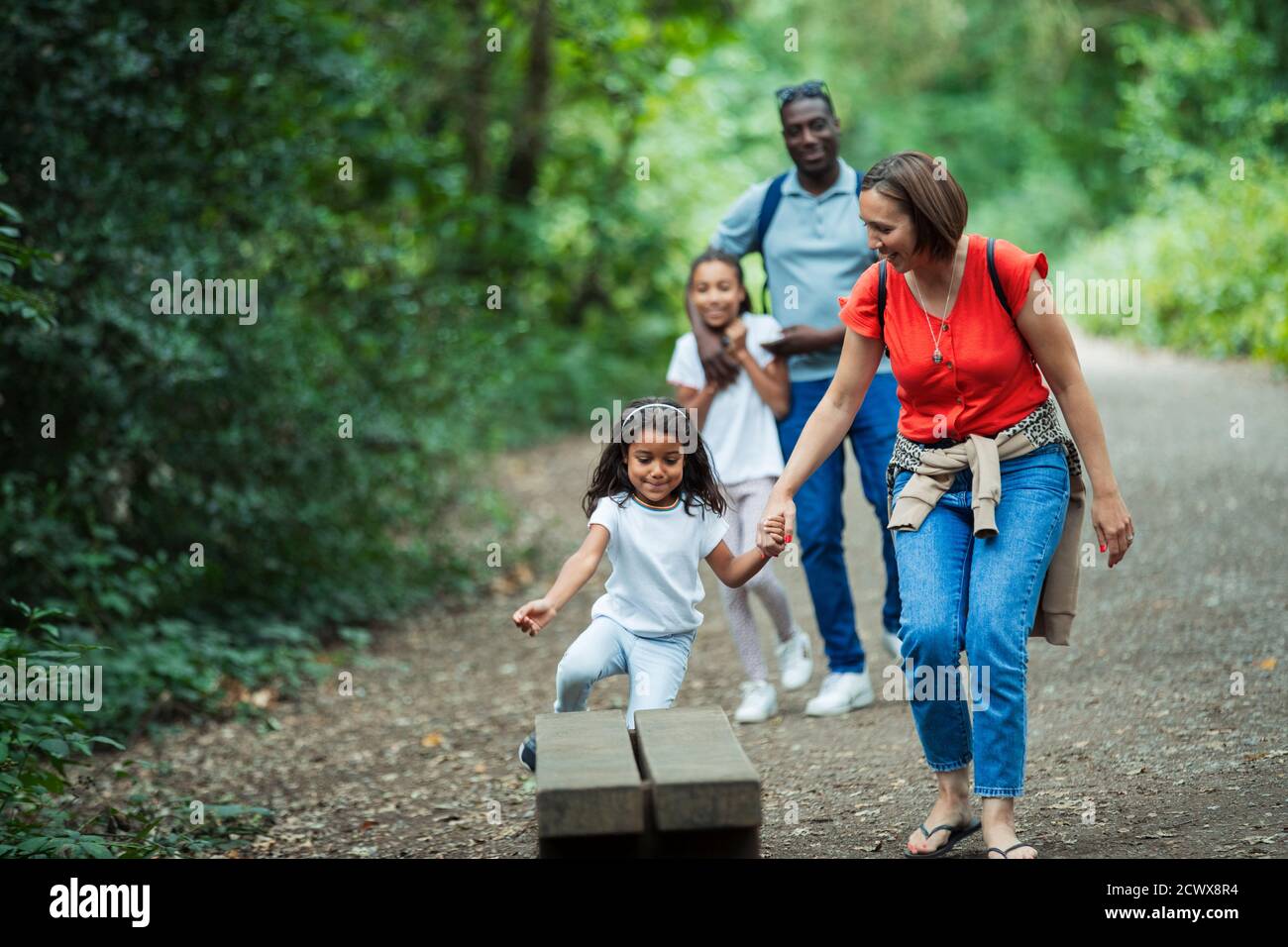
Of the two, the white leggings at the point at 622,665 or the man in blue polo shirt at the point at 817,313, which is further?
the man in blue polo shirt at the point at 817,313

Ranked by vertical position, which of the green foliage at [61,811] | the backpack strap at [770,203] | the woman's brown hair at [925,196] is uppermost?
the backpack strap at [770,203]

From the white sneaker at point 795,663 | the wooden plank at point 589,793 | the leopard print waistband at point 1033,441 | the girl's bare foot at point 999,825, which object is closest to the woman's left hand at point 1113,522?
the leopard print waistband at point 1033,441

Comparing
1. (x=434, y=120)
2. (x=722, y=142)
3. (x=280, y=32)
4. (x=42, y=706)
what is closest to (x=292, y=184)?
(x=280, y=32)

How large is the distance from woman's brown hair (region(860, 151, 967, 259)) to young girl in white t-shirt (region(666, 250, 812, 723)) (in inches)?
72.3

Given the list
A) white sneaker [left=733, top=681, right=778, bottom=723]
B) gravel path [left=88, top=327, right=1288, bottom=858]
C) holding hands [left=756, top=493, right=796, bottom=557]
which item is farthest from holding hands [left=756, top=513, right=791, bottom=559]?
white sneaker [left=733, top=681, right=778, bottom=723]

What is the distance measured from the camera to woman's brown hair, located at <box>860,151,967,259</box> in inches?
144

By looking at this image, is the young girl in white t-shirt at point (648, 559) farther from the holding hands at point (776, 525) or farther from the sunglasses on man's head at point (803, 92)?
the sunglasses on man's head at point (803, 92)

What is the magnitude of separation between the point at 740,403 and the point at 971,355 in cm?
196

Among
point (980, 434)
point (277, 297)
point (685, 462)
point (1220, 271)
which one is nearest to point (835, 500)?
point (685, 462)

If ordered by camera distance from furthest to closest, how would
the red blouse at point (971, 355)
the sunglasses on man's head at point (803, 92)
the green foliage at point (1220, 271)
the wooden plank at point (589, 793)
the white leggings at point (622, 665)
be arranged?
the green foliage at point (1220, 271), the sunglasses on man's head at point (803, 92), the white leggings at point (622, 665), the red blouse at point (971, 355), the wooden plank at point (589, 793)

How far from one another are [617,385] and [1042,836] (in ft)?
38.8

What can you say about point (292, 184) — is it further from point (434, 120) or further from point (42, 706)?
point (434, 120)

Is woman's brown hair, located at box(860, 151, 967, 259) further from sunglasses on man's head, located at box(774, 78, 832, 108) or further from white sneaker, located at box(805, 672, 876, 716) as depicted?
white sneaker, located at box(805, 672, 876, 716)

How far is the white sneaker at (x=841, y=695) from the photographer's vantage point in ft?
19.1
